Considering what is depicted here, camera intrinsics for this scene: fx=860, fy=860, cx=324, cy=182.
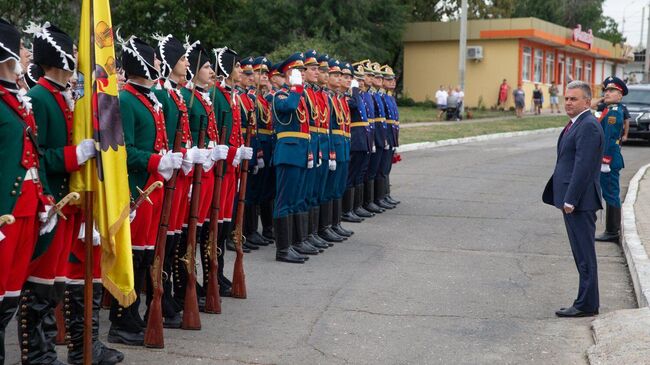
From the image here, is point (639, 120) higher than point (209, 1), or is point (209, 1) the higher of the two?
point (209, 1)

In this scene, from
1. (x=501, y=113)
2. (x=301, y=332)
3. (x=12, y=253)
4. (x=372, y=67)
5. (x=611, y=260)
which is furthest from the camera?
(x=501, y=113)

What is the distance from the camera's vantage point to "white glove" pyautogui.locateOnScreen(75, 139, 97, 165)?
4762 mm

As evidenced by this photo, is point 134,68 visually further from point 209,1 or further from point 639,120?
point 209,1

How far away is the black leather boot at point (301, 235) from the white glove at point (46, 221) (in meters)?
4.46

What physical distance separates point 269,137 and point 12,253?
214 inches

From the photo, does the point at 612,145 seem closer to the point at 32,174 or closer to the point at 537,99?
the point at 32,174

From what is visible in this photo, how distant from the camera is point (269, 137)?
9.78 metres

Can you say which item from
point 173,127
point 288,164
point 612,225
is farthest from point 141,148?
point 612,225

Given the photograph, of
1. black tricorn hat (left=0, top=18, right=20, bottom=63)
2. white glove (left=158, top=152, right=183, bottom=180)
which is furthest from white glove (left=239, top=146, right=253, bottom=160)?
black tricorn hat (left=0, top=18, right=20, bottom=63)

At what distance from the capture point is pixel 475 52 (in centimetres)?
4753

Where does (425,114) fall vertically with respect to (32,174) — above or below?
below

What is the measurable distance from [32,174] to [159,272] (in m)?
1.47

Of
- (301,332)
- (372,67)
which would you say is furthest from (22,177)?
(372,67)

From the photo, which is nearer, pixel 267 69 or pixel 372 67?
pixel 267 69
